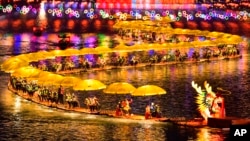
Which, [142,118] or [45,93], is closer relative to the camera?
[142,118]

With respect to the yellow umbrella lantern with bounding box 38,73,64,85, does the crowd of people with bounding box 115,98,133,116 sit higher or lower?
lower

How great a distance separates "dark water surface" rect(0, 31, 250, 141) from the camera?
56844 mm

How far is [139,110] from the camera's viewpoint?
219 ft

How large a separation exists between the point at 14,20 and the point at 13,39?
140ft

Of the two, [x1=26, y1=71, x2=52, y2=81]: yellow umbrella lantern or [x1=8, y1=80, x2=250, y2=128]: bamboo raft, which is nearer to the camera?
[x1=8, y1=80, x2=250, y2=128]: bamboo raft

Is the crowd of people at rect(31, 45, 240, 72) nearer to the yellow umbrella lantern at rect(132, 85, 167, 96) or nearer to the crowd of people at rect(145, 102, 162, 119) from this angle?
the yellow umbrella lantern at rect(132, 85, 167, 96)

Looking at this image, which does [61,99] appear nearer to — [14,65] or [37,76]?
[37,76]

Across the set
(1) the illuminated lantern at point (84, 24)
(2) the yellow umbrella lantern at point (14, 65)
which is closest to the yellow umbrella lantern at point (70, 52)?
(2) the yellow umbrella lantern at point (14, 65)

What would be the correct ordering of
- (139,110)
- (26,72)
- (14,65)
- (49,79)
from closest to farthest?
(139,110)
(49,79)
(26,72)
(14,65)

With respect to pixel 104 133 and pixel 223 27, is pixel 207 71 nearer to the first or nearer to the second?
pixel 104 133

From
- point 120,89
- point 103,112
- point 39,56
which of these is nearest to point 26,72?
point 120,89

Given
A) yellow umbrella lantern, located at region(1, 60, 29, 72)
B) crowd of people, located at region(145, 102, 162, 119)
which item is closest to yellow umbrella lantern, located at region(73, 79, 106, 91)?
crowd of people, located at region(145, 102, 162, 119)

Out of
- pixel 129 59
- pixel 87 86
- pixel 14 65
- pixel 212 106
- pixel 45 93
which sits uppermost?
pixel 129 59

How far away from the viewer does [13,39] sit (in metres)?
126
